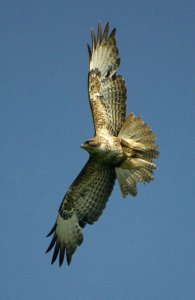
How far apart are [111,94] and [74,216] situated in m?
2.13

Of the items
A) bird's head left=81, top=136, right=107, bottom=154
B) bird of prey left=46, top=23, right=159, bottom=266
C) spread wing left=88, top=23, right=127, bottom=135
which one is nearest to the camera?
bird's head left=81, top=136, right=107, bottom=154

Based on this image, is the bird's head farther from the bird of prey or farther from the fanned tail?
the fanned tail

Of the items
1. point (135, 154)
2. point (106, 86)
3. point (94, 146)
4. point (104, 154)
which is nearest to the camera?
point (94, 146)

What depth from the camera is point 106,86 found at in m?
9.85

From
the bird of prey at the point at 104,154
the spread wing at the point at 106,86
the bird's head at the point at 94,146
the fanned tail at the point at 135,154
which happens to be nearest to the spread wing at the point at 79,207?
the bird of prey at the point at 104,154

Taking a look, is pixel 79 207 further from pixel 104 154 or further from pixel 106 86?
pixel 106 86

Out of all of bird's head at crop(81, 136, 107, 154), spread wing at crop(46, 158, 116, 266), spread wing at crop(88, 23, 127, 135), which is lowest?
spread wing at crop(46, 158, 116, 266)

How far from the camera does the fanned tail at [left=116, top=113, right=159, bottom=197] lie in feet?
31.0

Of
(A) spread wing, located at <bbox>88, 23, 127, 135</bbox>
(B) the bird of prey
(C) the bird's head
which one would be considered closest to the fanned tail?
(B) the bird of prey

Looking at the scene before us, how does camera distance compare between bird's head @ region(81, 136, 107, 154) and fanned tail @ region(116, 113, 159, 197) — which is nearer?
bird's head @ region(81, 136, 107, 154)

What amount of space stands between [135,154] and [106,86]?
124cm

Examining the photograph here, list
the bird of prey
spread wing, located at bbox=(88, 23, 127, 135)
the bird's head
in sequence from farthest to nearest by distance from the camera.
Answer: spread wing, located at bbox=(88, 23, 127, 135)
the bird of prey
the bird's head

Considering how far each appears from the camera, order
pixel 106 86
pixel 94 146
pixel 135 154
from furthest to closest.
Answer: pixel 106 86, pixel 135 154, pixel 94 146

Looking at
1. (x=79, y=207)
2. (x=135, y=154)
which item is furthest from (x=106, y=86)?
(x=79, y=207)
